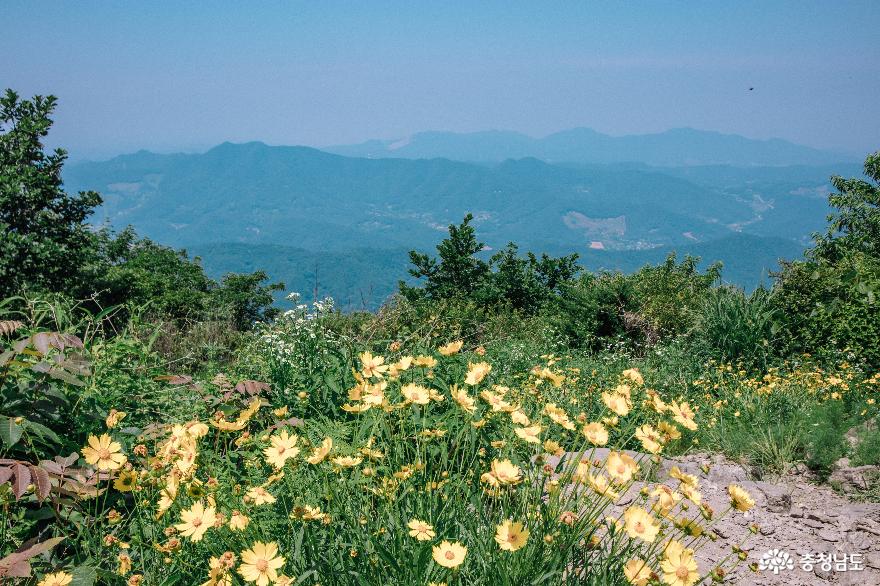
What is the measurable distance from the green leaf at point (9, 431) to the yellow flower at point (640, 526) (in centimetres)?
174

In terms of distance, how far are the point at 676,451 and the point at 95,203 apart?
1582 centimetres

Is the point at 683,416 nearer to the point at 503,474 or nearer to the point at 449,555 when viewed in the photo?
the point at 503,474

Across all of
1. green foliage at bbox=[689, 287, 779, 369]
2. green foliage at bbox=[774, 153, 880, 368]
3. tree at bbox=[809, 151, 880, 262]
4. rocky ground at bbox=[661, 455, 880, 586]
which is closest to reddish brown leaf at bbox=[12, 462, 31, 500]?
rocky ground at bbox=[661, 455, 880, 586]

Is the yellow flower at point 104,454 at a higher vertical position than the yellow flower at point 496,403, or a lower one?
lower

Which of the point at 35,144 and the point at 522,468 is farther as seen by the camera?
the point at 35,144

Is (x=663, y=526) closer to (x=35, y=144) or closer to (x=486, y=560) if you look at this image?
(x=486, y=560)

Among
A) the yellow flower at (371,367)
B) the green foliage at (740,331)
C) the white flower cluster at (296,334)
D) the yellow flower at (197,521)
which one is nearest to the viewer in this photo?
the yellow flower at (197,521)

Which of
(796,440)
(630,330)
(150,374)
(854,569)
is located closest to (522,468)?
(854,569)

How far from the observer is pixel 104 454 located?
1.48 m

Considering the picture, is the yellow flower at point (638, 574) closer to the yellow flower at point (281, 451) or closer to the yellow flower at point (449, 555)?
the yellow flower at point (449, 555)

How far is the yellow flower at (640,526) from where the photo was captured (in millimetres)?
1327

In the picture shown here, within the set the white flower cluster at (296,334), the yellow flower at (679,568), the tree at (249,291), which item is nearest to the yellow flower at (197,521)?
the yellow flower at (679,568)

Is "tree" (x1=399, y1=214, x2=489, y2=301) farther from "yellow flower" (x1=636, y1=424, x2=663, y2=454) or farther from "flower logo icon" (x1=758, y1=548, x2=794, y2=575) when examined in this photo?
"yellow flower" (x1=636, y1=424, x2=663, y2=454)

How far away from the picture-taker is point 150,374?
3416mm
